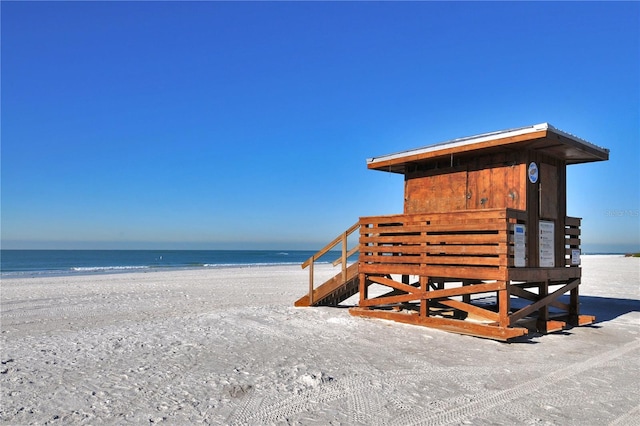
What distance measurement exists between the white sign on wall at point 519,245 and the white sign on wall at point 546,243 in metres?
0.92

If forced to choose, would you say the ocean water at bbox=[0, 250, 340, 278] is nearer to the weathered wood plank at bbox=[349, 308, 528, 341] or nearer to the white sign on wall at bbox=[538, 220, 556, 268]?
the weathered wood plank at bbox=[349, 308, 528, 341]

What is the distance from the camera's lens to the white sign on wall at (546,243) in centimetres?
909

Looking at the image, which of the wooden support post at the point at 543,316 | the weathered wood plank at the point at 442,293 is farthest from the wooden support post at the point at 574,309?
the weathered wood plank at the point at 442,293

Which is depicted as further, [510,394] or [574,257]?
[574,257]

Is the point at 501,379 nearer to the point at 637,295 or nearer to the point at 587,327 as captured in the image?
the point at 587,327

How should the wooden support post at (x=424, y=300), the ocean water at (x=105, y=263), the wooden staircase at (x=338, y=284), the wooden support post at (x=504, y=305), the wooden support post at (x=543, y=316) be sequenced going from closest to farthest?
the wooden support post at (x=504, y=305) < the wooden support post at (x=424, y=300) < the wooden support post at (x=543, y=316) < the wooden staircase at (x=338, y=284) < the ocean water at (x=105, y=263)

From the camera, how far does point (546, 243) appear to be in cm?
925

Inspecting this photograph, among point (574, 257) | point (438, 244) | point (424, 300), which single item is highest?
point (438, 244)

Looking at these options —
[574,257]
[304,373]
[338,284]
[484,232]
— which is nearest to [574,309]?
[574,257]

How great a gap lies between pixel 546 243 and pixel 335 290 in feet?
15.2

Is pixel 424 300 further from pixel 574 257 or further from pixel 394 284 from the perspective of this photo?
pixel 574 257

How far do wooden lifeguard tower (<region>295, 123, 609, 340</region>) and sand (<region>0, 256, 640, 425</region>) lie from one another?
618 mm

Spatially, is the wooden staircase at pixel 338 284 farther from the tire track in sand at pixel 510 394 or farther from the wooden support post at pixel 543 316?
the tire track in sand at pixel 510 394

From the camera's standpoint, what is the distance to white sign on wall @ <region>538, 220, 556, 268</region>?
9.09 metres
